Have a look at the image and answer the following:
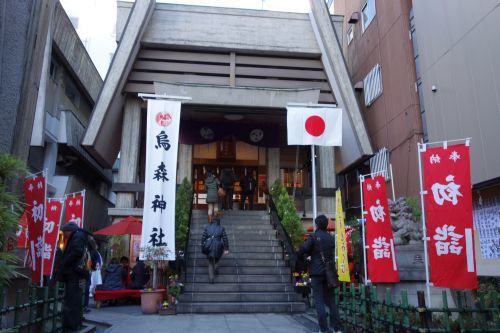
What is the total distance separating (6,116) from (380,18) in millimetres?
16990

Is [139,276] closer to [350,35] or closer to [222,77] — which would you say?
[222,77]

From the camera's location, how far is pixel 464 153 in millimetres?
6262

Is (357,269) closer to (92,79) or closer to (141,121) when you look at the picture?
(141,121)

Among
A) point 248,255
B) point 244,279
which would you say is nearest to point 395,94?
point 248,255

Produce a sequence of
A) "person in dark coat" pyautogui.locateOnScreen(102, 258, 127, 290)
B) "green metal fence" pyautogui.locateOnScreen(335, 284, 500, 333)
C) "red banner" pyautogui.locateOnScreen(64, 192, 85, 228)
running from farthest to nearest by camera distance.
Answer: "person in dark coat" pyautogui.locateOnScreen(102, 258, 127, 290), "red banner" pyautogui.locateOnScreen(64, 192, 85, 228), "green metal fence" pyautogui.locateOnScreen(335, 284, 500, 333)

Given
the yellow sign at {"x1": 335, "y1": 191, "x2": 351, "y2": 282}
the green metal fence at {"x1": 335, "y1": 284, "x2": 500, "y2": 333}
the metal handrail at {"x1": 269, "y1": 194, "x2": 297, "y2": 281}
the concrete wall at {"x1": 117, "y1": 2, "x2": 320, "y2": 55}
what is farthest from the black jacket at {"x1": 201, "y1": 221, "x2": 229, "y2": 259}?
the concrete wall at {"x1": 117, "y1": 2, "x2": 320, "y2": 55}

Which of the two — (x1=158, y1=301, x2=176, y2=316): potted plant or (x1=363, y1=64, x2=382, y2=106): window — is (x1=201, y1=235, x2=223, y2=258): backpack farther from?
(x1=363, y1=64, x2=382, y2=106): window

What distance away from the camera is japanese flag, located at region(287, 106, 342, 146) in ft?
41.2

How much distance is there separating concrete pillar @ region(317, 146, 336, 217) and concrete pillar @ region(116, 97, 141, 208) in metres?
7.55

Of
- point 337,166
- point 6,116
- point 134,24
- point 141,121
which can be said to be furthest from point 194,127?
point 6,116

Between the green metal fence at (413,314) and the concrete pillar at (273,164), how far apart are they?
13195mm

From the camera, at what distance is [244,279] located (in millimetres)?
11234

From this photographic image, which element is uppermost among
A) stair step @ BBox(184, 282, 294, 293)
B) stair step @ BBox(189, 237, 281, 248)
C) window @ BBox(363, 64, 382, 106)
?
window @ BBox(363, 64, 382, 106)

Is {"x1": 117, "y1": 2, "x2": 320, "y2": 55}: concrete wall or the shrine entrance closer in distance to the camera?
{"x1": 117, "y1": 2, "x2": 320, "y2": 55}: concrete wall
